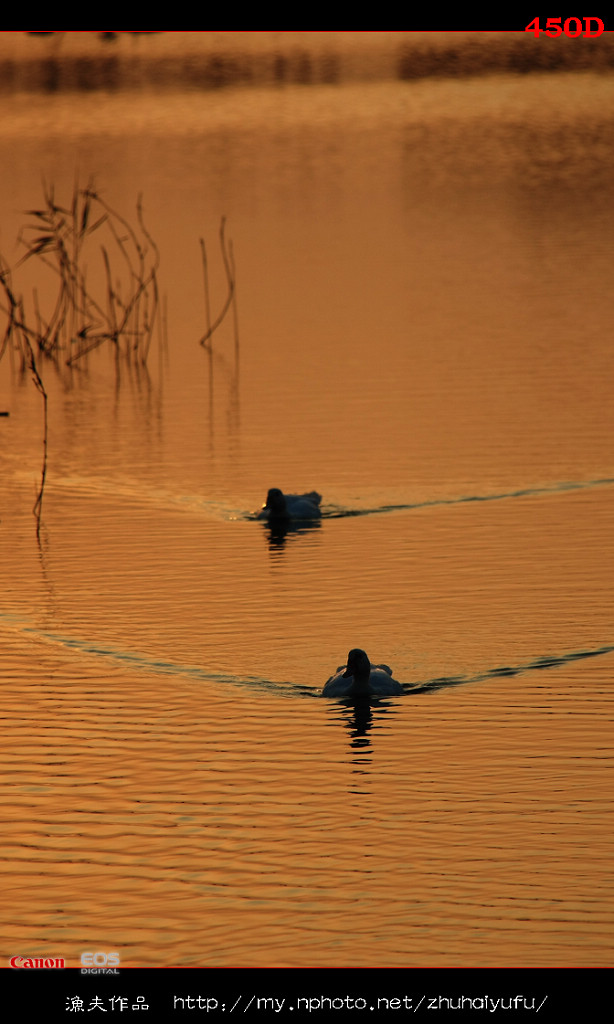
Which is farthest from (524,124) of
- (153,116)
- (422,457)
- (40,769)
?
(40,769)

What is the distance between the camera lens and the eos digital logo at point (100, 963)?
12.0m

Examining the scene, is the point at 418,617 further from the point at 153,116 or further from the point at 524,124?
the point at 153,116

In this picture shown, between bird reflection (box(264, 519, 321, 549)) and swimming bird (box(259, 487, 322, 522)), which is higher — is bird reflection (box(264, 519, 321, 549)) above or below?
below

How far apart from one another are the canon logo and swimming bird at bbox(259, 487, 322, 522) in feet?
42.8

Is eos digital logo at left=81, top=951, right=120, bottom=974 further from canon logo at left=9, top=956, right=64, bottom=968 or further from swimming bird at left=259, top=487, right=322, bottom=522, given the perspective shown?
swimming bird at left=259, top=487, right=322, bottom=522

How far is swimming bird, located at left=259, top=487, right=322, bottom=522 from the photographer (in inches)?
977

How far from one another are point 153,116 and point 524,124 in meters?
16.1

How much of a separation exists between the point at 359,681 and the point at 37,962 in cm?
611

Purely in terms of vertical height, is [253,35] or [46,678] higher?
[253,35]

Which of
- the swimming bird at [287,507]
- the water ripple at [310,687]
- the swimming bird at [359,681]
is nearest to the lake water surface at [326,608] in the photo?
the water ripple at [310,687]

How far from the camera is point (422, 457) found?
2798 cm

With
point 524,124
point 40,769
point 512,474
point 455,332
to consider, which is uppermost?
point 524,124

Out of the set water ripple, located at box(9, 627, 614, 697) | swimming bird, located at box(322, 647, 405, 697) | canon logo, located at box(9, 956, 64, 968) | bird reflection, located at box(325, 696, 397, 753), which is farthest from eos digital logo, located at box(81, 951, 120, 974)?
water ripple, located at box(9, 627, 614, 697)

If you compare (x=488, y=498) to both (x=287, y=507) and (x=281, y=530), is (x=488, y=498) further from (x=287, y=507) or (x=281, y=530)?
(x=281, y=530)
